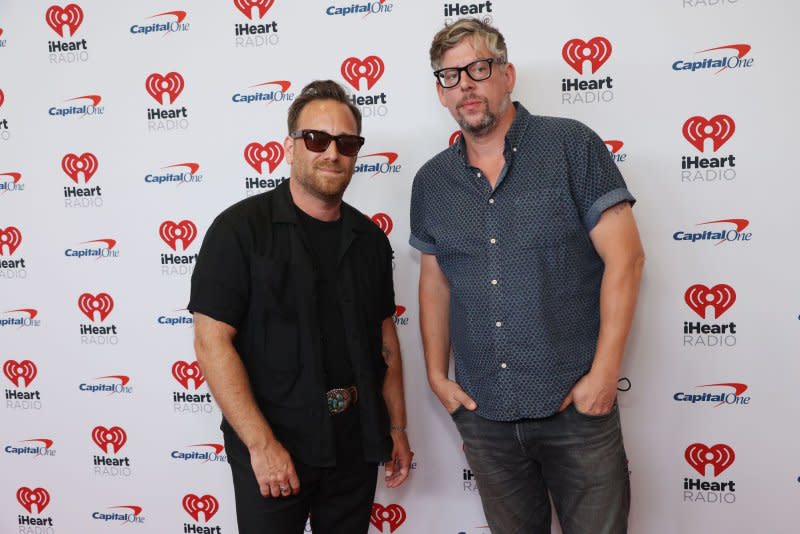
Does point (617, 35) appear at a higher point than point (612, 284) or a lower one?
higher

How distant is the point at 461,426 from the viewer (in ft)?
5.88

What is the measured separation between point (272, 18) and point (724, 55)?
1770 mm

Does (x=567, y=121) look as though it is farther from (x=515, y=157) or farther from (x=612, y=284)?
(x=612, y=284)

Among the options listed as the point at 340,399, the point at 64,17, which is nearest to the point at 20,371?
the point at 64,17

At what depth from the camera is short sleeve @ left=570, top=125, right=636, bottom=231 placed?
155 centimetres

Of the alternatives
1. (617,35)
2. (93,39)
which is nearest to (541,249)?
(617,35)

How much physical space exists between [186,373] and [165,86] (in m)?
1.28

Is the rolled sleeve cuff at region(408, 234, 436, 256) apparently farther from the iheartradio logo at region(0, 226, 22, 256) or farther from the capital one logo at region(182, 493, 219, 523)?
the iheartradio logo at region(0, 226, 22, 256)

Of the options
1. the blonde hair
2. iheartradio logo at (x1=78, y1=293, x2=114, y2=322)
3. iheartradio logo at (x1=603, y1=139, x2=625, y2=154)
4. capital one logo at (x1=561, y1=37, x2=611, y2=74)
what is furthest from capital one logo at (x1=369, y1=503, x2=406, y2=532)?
capital one logo at (x1=561, y1=37, x2=611, y2=74)

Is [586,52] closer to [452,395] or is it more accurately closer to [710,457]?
[452,395]

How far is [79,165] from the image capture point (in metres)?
2.44

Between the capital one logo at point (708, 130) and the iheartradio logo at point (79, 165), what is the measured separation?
2.51m

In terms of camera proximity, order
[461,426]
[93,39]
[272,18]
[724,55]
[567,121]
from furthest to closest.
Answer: [93,39] < [272,18] < [724,55] < [461,426] < [567,121]

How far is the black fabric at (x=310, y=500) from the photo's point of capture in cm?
160
